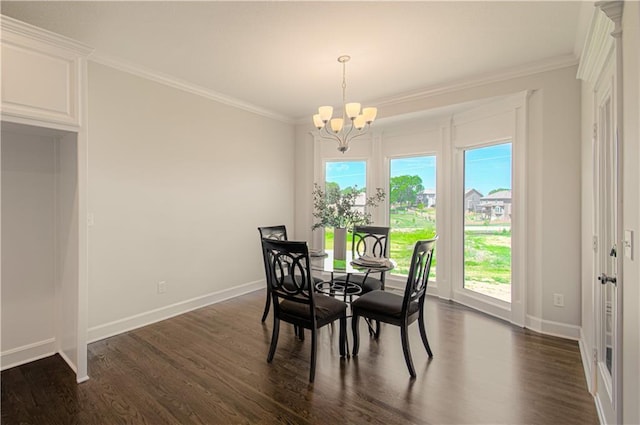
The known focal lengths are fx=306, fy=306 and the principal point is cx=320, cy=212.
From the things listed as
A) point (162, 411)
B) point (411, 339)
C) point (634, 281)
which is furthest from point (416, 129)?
point (162, 411)

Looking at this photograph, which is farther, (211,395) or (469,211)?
(469,211)

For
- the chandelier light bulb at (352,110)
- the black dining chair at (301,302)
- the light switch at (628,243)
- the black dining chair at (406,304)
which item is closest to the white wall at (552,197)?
the black dining chair at (406,304)

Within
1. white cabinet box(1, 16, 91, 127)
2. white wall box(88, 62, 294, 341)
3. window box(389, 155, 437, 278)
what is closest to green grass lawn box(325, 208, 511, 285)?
window box(389, 155, 437, 278)

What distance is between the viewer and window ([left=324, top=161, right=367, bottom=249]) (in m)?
4.95

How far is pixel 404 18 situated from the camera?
235cm

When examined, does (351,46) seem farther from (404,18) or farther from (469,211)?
(469,211)

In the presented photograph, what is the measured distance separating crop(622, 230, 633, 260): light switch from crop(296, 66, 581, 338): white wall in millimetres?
1915

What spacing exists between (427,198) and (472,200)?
0.63 metres

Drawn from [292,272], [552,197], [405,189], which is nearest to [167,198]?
[292,272]

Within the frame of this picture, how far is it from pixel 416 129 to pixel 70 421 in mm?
4622

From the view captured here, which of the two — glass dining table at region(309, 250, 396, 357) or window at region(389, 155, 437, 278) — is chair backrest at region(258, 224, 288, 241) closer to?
glass dining table at region(309, 250, 396, 357)

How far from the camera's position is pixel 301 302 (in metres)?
2.43

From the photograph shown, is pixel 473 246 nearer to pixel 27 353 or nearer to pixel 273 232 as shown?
pixel 273 232

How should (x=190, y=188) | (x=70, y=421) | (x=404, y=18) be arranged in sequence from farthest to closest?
(x=190, y=188) → (x=404, y=18) → (x=70, y=421)
